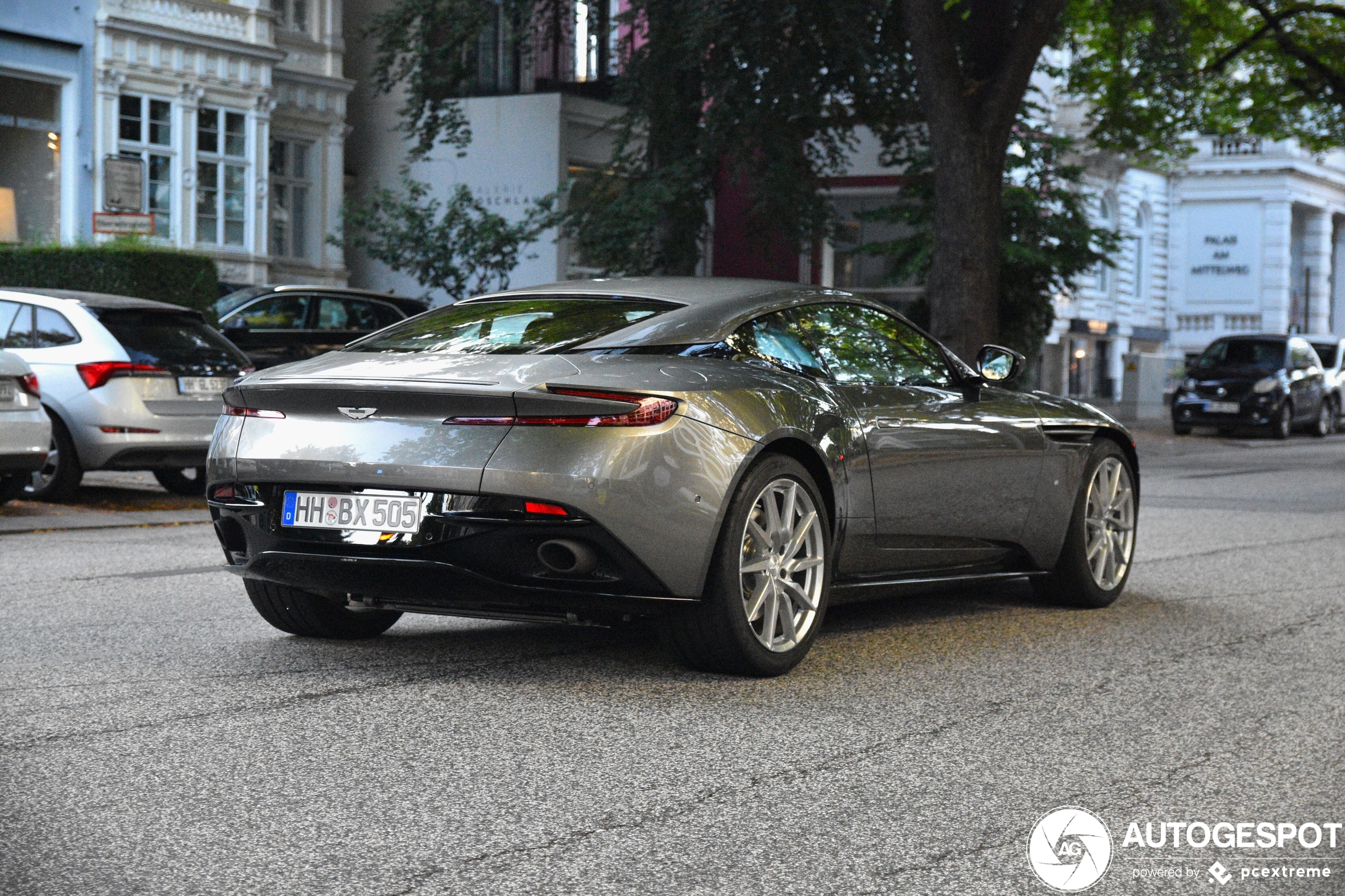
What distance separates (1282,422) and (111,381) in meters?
23.7

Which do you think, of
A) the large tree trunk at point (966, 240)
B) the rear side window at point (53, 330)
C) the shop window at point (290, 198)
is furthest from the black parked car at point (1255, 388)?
the rear side window at point (53, 330)

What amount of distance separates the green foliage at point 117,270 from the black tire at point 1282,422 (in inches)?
797

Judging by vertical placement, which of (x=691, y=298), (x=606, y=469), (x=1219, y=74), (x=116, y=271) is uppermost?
(x=1219, y=74)

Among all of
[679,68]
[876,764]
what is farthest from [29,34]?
[876,764]

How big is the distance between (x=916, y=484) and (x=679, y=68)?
55.6ft

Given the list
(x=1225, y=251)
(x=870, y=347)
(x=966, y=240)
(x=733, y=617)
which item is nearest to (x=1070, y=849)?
(x=733, y=617)

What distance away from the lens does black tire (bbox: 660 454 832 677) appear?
5.53 meters

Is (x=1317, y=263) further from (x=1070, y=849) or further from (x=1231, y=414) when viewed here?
(x=1070, y=849)

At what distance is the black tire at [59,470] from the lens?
12531 mm

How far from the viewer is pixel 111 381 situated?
41.0 feet

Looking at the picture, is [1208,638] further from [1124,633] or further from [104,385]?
[104,385]

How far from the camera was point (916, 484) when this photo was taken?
6.57 meters

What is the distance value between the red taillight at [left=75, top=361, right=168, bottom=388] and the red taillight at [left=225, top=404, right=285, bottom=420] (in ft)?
22.8

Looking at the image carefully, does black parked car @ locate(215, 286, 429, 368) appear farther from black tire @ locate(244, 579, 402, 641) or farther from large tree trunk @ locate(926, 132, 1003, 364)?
black tire @ locate(244, 579, 402, 641)
